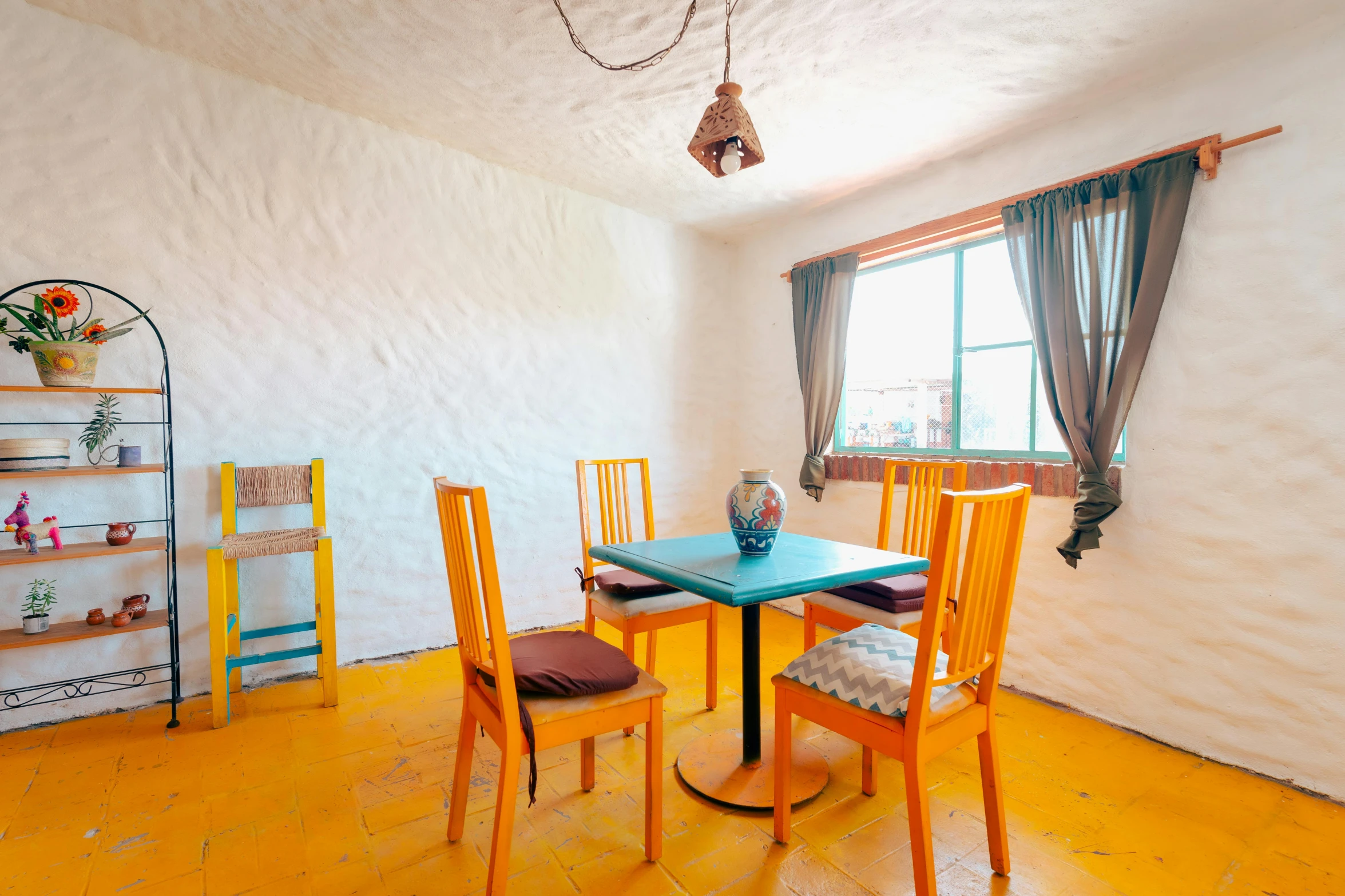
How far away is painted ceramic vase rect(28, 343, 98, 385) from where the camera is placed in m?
2.11

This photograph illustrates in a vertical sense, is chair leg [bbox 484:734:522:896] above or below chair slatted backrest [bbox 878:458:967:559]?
below

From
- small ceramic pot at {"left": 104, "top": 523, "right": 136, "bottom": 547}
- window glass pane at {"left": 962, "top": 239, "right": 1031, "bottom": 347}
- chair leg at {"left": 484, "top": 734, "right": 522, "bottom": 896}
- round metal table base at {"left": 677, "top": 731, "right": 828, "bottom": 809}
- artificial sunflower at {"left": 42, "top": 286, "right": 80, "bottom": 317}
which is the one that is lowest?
round metal table base at {"left": 677, "top": 731, "right": 828, "bottom": 809}

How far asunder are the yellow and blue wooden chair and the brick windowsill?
2.63 metres

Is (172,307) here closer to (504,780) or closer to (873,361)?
(504,780)

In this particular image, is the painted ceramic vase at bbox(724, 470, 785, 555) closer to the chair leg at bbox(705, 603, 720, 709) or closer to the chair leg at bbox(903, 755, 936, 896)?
the chair leg at bbox(705, 603, 720, 709)

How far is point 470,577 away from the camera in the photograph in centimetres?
150

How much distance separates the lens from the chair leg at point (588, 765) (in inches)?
78.3

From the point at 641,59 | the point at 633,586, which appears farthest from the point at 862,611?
the point at 641,59

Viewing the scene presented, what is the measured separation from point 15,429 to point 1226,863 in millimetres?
4154

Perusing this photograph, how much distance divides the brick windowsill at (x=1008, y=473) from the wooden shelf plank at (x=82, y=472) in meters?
3.10

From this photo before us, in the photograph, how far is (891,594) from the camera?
225 cm

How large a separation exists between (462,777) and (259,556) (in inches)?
58.2

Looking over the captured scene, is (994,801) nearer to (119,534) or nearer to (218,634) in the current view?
(218,634)

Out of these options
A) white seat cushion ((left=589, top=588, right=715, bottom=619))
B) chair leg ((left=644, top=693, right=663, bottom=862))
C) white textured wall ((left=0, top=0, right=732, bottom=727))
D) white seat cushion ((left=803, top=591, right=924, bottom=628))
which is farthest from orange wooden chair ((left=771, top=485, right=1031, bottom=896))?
white textured wall ((left=0, top=0, right=732, bottom=727))
